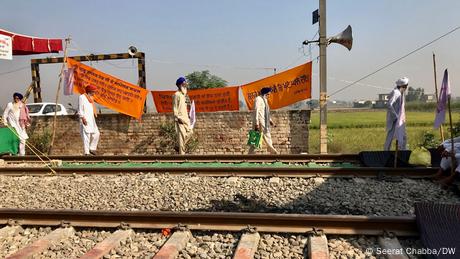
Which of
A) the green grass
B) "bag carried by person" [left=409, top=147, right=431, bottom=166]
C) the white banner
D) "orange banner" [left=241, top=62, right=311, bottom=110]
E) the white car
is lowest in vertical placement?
"bag carried by person" [left=409, top=147, right=431, bottom=166]

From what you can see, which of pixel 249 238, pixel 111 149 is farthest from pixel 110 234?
pixel 111 149

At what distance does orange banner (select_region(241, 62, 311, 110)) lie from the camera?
413 inches

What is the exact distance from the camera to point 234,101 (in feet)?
38.0

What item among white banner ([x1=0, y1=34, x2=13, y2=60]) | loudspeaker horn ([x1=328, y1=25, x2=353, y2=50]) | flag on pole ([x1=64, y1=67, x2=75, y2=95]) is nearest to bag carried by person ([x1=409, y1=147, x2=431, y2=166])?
loudspeaker horn ([x1=328, y1=25, x2=353, y2=50])

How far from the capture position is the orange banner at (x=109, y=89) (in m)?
11.2

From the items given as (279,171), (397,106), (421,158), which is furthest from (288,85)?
(279,171)

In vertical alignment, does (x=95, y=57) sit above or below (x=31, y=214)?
above

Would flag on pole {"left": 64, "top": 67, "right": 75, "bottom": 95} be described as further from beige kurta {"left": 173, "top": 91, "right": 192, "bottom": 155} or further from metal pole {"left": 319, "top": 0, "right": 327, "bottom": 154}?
metal pole {"left": 319, "top": 0, "right": 327, "bottom": 154}

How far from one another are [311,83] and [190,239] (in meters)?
7.98

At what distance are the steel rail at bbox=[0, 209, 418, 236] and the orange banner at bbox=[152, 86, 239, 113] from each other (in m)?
8.06

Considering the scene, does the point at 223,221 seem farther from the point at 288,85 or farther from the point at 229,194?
the point at 288,85

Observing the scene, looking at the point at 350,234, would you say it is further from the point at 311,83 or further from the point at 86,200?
the point at 311,83

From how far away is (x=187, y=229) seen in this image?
3412mm

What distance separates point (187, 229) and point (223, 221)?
0.35 metres
